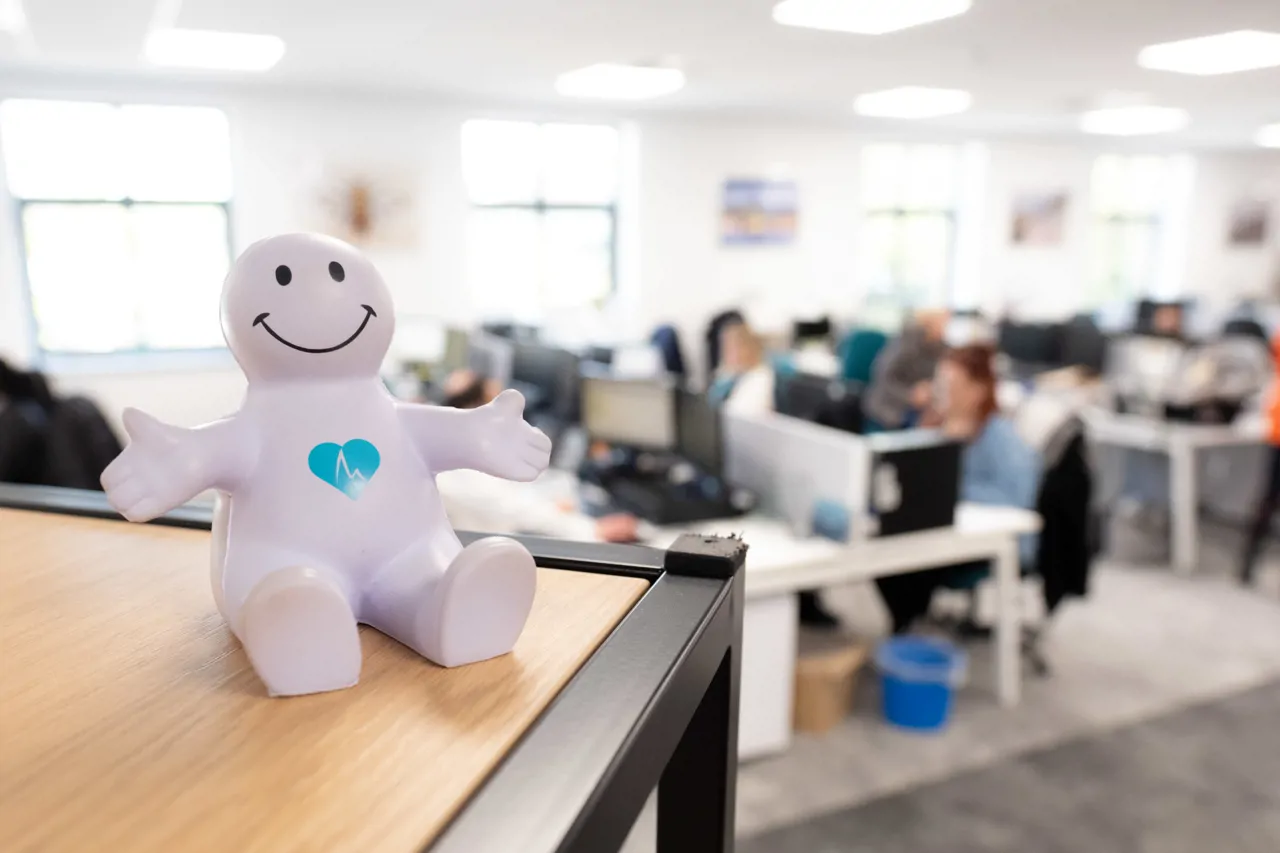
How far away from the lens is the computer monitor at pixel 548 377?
14.2ft

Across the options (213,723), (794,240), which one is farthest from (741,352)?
(213,723)

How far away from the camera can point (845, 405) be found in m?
4.16

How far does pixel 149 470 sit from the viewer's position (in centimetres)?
59

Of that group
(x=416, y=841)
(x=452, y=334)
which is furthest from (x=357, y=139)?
(x=416, y=841)

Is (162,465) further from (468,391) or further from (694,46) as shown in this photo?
(694,46)

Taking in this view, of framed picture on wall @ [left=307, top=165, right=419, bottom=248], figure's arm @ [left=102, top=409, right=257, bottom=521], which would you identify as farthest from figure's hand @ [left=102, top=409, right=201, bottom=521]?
framed picture on wall @ [left=307, top=165, right=419, bottom=248]

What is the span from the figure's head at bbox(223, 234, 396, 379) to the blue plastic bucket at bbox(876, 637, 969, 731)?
2.82 meters

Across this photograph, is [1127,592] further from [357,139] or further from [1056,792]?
[357,139]

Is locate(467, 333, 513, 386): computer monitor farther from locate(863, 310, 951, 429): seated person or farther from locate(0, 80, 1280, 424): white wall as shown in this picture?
locate(863, 310, 951, 429): seated person

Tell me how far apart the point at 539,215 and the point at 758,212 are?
193 centimetres

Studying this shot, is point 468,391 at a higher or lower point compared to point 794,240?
lower

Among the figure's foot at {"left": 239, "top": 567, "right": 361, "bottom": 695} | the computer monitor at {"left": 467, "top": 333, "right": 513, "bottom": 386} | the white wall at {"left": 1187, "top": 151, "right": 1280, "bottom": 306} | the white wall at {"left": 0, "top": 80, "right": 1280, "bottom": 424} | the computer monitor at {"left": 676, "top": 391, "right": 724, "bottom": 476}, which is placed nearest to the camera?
the figure's foot at {"left": 239, "top": 567, "right": 361, "bottom": 695}

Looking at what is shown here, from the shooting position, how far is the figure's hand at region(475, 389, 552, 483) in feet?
2.28

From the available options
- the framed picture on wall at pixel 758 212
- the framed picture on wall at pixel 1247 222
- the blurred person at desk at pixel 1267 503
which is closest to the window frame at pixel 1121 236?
the framed picture on wall at pixel 1247 222
